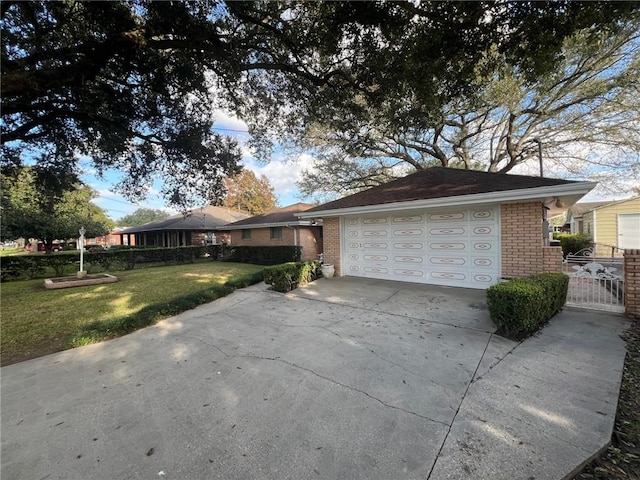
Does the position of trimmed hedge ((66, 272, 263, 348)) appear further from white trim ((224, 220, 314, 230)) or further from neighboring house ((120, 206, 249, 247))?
neighboring house ((120, 206, 249, 247))

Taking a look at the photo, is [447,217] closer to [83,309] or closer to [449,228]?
[449,228]

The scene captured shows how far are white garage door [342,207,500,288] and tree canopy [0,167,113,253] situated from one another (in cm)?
1002

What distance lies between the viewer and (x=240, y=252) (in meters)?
18.7

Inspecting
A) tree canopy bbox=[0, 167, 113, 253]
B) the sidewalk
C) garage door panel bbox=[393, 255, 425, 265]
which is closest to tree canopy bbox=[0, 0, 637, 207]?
tree canopy bbox=[0, 167, 113, 253]

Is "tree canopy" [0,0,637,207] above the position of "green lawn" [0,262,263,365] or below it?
above

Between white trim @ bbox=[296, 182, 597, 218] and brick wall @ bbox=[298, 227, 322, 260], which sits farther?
brick wall @ bbox=[298, 227, 322, 260]

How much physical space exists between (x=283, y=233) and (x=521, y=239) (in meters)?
13.2

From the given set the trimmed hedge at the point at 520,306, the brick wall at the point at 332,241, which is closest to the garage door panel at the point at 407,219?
the brick wall at the point at 332,241

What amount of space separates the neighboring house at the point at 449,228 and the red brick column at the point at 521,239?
0.02m

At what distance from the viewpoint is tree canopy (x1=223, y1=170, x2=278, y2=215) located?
38781 mm

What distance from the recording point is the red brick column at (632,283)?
4.82 meters

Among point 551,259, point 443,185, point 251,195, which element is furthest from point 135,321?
Result: point 251,195

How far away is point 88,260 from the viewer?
14125 mm

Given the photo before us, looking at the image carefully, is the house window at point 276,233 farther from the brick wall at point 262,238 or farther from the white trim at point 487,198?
the white trim at point 487,198
